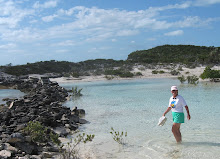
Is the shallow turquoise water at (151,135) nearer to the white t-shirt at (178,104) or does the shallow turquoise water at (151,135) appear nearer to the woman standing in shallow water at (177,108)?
the woman standing in shallow water at (177,108)

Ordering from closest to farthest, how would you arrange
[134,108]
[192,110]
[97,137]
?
[97,137] → [192,110] → [134,108]

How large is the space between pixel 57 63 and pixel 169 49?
3942 cm

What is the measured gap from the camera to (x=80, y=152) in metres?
6.44

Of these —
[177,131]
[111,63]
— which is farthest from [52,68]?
[177,131]

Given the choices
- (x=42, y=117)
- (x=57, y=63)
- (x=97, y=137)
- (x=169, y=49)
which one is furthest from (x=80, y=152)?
(x=169, y=49)

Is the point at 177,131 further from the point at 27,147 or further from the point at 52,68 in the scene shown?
the point at 52,68

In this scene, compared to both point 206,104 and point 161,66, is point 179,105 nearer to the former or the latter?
point 206,104

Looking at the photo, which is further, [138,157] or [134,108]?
[134,108]

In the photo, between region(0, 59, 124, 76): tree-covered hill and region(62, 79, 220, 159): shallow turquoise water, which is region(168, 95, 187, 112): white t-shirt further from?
region(0, 59, 124, 76): tree-covered hill

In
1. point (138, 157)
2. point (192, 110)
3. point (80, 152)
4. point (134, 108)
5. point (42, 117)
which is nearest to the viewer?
point (138, 157)

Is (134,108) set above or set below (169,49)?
below

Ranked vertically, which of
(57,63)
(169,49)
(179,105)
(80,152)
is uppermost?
(169,49)

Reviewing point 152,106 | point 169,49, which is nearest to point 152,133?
point 152,106

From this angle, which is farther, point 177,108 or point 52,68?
Answer: point 52,68
